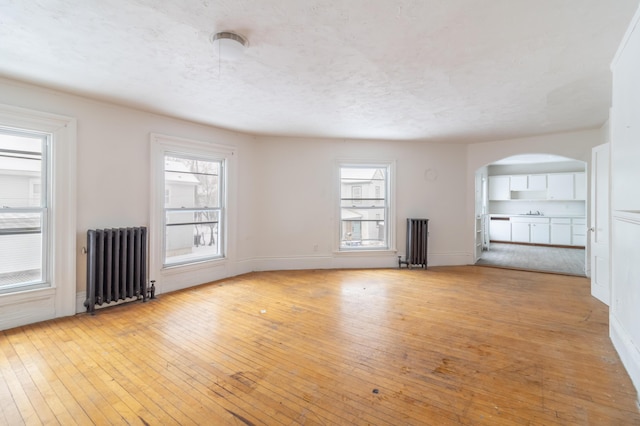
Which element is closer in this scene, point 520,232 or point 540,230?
point 540,230

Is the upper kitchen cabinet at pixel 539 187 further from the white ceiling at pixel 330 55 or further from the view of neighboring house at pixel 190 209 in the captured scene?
the view of neighboring house at pixel 190 209

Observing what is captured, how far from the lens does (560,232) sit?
869 cm

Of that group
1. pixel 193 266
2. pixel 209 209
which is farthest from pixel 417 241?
pixel 193 266

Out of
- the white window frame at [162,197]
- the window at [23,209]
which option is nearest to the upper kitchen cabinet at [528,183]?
the white window frame at [162,197]

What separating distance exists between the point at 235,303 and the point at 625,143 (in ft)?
13.5


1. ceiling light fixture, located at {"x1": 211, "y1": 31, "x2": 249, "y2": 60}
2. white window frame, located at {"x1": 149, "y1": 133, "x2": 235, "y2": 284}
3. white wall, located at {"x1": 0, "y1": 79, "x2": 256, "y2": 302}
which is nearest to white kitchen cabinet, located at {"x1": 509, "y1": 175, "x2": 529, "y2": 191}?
white window frame, located at {"x1": 149, "y1": 133, "x2": 235, "y2": 284}

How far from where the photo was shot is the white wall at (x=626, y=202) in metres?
1.94

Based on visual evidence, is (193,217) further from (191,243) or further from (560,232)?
(560,232)

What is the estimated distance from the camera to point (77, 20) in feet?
6.43

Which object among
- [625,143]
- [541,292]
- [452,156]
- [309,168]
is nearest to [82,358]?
[309,168]

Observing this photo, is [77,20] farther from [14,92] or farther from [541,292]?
[541,292]

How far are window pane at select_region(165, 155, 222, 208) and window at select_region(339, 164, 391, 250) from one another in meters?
2.44

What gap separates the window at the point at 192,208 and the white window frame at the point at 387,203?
219 centimetres

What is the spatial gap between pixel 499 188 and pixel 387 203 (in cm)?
→ 596
